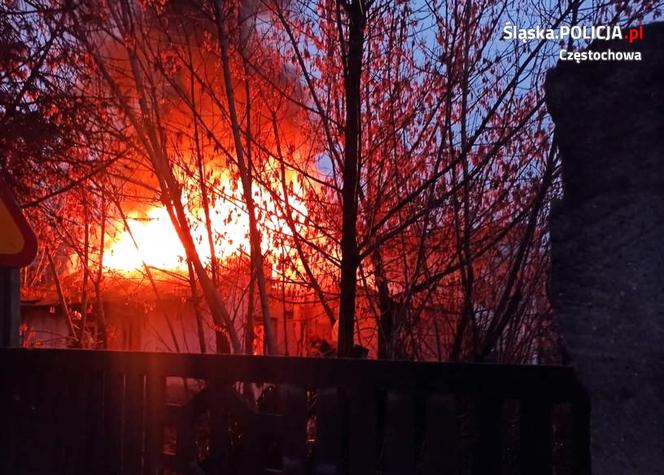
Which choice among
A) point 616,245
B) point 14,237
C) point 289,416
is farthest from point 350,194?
point 616,245

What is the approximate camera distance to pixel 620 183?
2.63 m

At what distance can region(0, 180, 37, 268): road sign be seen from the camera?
194 inches

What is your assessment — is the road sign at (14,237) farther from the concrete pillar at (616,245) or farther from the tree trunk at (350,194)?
the concrete pillar at (616,245)

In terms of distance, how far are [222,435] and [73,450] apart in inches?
46.0

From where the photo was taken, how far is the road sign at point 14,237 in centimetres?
493

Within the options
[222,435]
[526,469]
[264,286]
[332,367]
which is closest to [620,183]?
[526,469]

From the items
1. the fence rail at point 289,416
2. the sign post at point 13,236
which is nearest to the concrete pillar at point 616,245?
the fence rail at point 289,416

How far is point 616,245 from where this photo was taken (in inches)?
103

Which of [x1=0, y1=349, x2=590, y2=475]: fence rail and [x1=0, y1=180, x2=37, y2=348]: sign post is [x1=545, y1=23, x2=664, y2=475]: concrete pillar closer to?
[x1=0, y1=349, x2=590, y2=475]: fence rail

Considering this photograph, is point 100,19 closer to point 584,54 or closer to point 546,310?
point 546,310

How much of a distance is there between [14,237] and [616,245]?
3.85m

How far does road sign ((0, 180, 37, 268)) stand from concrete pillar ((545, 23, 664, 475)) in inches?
140

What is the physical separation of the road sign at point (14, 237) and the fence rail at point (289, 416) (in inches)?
24.6

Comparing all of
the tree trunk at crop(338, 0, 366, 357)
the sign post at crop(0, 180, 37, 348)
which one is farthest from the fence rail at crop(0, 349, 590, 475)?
the tree trunk at crop(338, 0, 366, 357)
